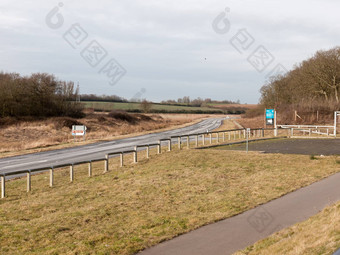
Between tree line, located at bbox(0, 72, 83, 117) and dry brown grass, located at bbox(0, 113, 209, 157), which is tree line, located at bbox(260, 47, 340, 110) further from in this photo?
tree line, located at bbox(0, 72, 83, 117)

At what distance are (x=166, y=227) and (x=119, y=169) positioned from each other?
10030 mm

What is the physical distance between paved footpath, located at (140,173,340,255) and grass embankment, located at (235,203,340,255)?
0.35 m

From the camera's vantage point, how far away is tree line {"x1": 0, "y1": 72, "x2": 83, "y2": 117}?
175ft

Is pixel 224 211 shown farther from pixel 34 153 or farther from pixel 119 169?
pixel 34 153

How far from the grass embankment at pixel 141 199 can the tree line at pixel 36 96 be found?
123ft

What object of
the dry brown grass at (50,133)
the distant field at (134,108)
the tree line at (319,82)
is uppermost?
the tree line at (319,82)

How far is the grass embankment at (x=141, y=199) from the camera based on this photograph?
28.8 ft

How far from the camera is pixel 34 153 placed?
2950 centimetres

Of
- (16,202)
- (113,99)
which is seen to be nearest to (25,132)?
(16,202)

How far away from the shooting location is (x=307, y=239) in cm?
698

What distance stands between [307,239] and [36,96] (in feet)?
182

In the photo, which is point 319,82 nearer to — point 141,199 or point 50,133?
point 50,133

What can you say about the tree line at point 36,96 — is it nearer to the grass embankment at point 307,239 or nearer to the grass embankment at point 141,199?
the grass embankment at point 141,199

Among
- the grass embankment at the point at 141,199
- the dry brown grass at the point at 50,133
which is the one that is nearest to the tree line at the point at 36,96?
the dry brown grass at the point at 50,133
